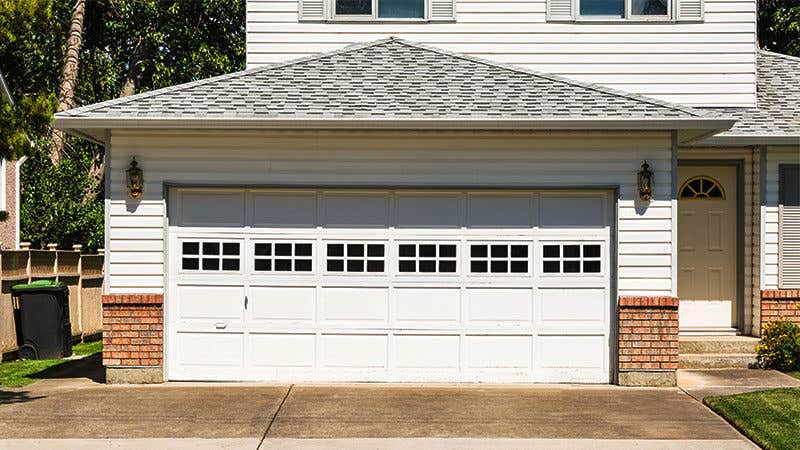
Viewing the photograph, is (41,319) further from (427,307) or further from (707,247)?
(707,247)

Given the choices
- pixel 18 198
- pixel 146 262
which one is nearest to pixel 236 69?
pixel 18 198

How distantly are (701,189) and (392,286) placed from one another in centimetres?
494

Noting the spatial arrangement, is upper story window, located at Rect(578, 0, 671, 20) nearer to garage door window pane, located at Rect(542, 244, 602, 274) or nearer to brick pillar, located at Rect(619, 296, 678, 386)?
garage door window pane, located at Rect(542, 244, 602, 274)

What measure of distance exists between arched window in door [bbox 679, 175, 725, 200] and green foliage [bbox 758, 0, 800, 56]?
1425 centimetres

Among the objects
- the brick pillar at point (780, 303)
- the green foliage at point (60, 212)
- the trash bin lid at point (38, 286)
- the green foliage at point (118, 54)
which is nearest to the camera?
the brick pillar at point (780, 303)

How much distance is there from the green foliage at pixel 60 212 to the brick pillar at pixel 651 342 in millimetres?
13942

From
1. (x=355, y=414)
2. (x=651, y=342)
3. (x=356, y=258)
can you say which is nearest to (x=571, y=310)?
(x=651, y=342)

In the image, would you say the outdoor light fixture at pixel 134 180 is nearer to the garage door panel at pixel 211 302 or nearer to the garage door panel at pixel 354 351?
the garage door panel at pixel 211 302

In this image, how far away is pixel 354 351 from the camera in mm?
11898

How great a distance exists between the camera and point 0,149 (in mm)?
9852

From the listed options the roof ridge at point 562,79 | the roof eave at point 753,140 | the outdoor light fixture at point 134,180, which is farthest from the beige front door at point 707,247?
the outdoor light fixture at point 134,180

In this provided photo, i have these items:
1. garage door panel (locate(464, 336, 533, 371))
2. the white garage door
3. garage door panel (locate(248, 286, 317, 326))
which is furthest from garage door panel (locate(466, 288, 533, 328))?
garage door panel (locate(248, 286, 317, 326))

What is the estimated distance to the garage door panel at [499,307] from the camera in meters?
11.9

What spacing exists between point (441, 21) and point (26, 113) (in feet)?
21.4
